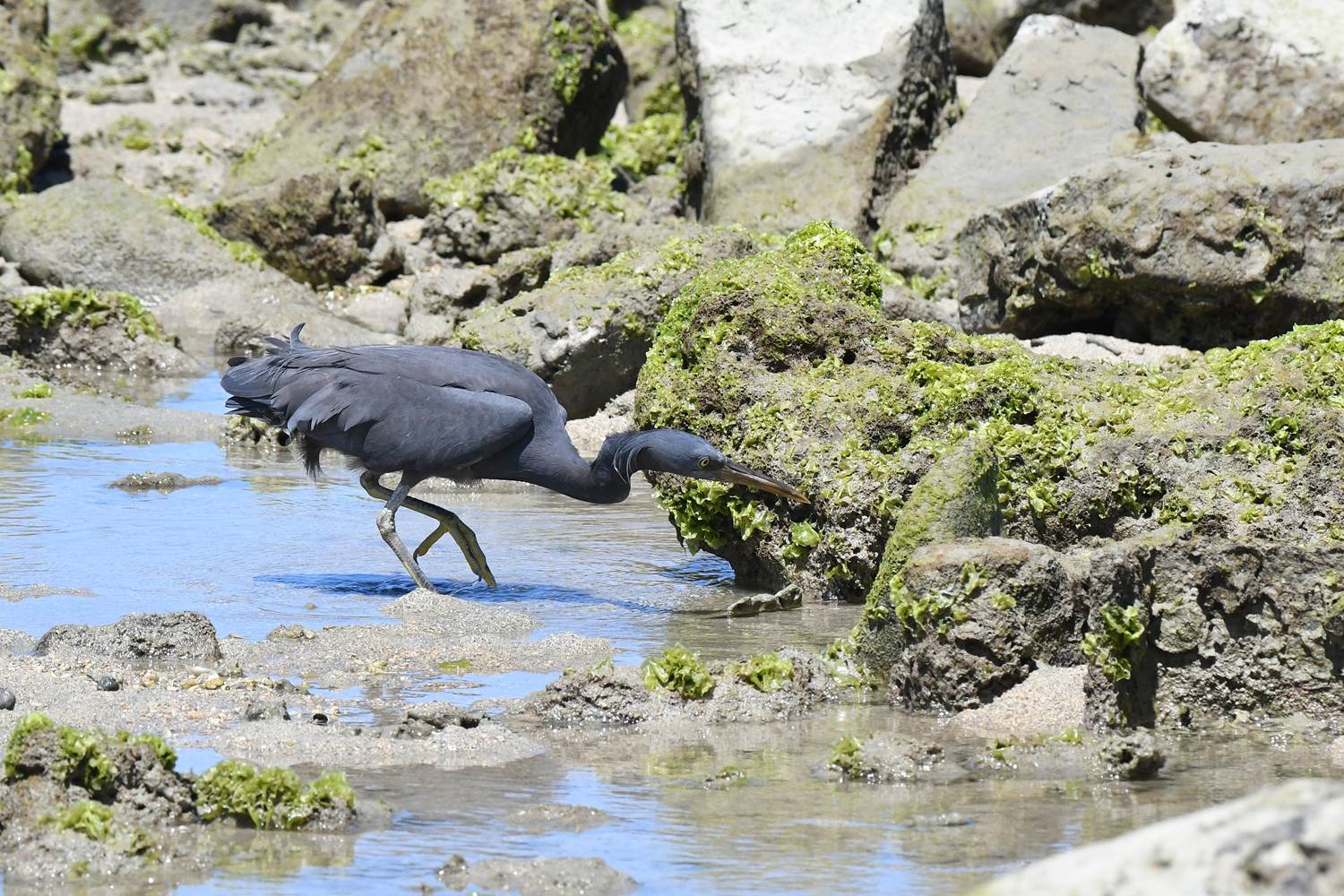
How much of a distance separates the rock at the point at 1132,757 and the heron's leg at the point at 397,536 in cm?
388

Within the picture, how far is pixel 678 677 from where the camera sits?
6895 mm

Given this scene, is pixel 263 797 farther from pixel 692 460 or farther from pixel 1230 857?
pixel 692 460

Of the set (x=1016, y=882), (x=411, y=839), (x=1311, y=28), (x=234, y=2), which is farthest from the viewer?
(x=234, y=2)

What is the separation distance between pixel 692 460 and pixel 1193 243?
5681mm

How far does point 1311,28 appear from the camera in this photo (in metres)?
16.6

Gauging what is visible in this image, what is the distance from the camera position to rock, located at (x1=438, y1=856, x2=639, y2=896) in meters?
4.85

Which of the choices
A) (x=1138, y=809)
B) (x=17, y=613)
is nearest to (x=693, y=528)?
(x=17, y=613)

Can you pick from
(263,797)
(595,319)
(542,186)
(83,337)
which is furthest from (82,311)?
(263,797)

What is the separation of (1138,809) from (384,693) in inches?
113

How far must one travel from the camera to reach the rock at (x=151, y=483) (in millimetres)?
11273

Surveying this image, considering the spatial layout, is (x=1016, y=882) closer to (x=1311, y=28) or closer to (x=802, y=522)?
(x=802, y=522)

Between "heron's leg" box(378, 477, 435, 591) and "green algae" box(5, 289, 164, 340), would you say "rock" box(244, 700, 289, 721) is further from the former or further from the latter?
"green algae" box(5, 289, 164, 340)

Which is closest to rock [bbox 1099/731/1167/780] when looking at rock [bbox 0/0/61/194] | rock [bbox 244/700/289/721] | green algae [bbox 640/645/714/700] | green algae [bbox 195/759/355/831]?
green algae [bbox 640/645/714/700]

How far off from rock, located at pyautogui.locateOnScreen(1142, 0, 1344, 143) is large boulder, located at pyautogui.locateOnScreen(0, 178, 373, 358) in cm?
835
